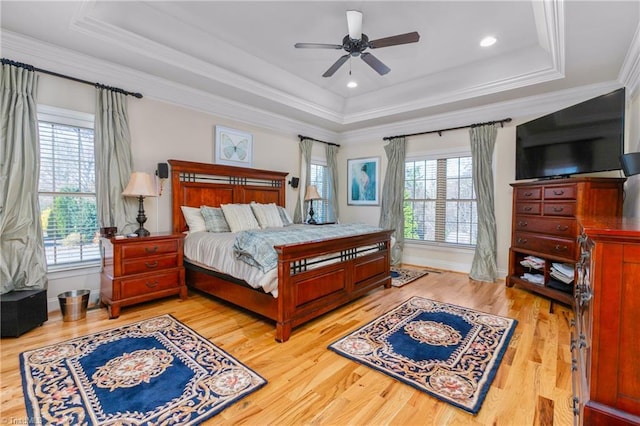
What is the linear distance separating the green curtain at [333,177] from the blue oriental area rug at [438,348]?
11.2ft

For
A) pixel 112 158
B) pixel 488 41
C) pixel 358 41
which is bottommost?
pixel 112 158

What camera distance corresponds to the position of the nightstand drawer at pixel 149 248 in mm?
3068

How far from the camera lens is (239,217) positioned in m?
3.99

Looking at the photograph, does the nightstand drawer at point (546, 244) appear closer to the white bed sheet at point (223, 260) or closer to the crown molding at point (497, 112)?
the crown molding at point (497, 112)

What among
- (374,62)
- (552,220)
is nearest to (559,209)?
(552,220)

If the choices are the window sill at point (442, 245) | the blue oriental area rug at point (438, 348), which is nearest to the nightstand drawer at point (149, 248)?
the blue oriental area rug at point (438, 348)

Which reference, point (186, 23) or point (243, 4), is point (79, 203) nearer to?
point (186, 23)

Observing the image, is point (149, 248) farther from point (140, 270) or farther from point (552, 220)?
point (552, 220)

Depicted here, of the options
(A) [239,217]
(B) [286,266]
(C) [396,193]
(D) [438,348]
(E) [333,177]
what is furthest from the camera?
(E) [333,177]

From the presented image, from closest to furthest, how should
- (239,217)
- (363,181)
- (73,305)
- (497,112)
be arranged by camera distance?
(73,305) < (239,217) < (497,112) < (363,181)

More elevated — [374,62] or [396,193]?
[374,62]

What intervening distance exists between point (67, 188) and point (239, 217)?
73.7 inches

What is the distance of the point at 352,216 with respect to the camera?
6469 millimetres

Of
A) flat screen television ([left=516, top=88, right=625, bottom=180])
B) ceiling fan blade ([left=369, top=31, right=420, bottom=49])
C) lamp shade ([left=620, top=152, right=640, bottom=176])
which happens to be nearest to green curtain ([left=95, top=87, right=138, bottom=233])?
ceiling fan blade ([left=369, top=31, right=420, bottom=49])
